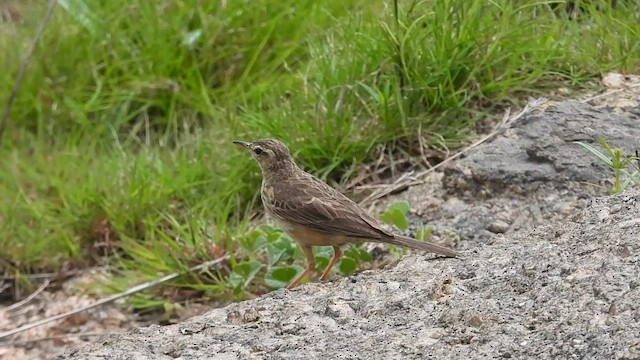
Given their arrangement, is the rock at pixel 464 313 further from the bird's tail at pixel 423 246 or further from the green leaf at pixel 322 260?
the green leaf at pixel 322 260

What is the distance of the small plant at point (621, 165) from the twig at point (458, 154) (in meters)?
0.69

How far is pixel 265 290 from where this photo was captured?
5828 millimetres

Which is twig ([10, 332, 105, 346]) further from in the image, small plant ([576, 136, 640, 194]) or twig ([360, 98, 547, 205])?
small plant ([576, 136, 640, 194])

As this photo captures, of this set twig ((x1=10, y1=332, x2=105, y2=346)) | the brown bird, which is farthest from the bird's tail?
twig ((x1=10, y1=332, x2=105, y2=346))

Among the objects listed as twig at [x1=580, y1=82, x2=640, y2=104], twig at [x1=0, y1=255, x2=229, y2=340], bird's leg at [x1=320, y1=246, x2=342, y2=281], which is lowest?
twig at [x1=0, y1=255, x2=229, y2=340]

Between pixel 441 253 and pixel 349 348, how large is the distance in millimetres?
1017

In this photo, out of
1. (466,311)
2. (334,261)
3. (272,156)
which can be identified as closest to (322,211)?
(334,261)

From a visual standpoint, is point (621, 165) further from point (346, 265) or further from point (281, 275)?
point (281, 275)

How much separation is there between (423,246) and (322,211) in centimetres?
60

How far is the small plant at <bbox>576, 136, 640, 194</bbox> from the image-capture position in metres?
4.61

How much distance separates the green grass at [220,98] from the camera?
621cm

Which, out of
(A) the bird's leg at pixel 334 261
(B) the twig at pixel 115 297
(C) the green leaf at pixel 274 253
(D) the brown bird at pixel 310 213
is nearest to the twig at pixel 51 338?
(B) the twig at pixel 115 297

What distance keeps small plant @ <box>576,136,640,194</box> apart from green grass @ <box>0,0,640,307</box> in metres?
1.11

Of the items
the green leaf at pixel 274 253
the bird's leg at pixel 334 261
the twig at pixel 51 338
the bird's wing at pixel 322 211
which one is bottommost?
the twig at pixel 51 338
